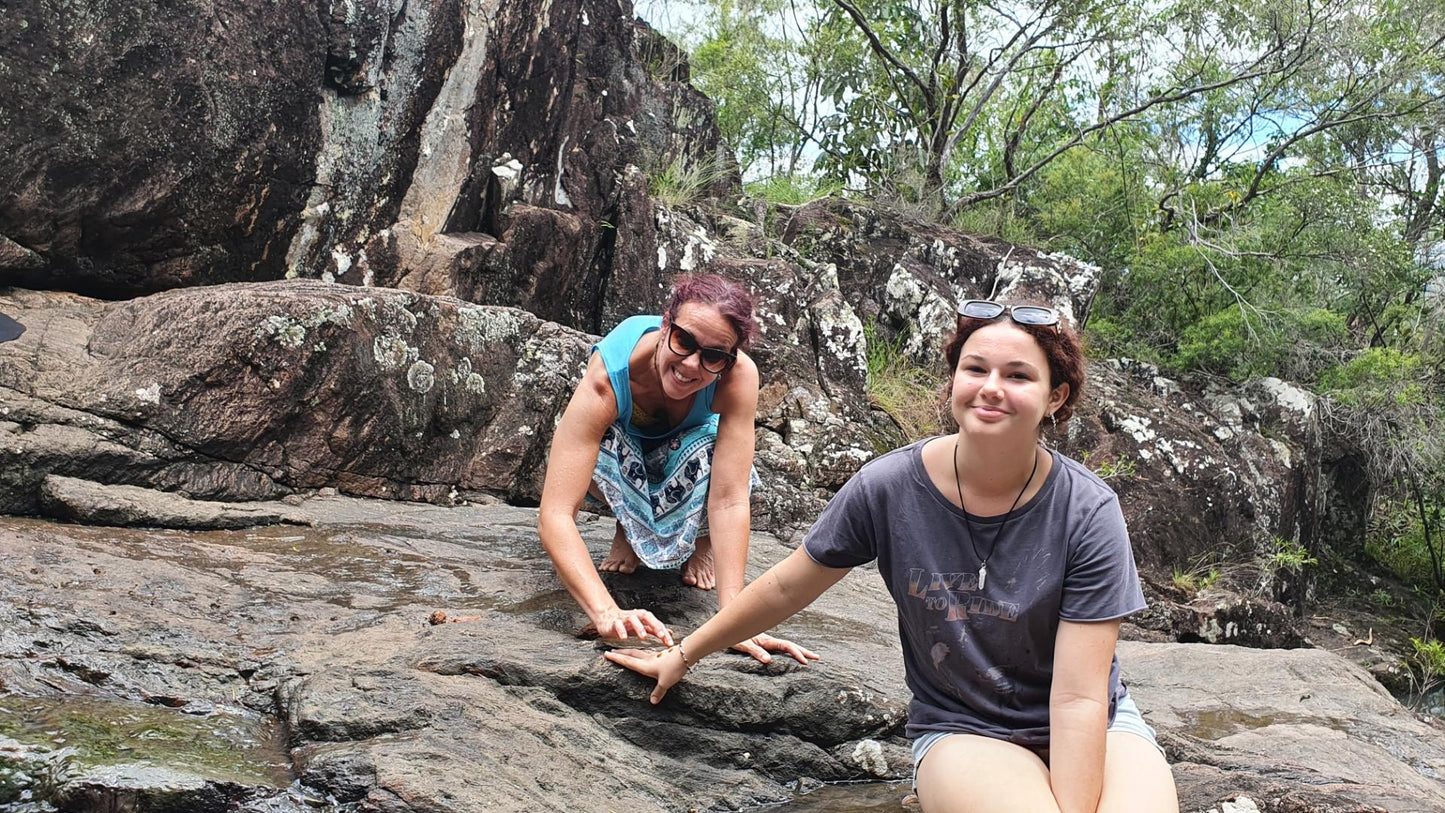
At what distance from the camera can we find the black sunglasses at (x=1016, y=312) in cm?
215

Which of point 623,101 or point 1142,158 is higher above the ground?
point 1142,158

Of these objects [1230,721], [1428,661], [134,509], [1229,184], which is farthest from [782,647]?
[1229,184]

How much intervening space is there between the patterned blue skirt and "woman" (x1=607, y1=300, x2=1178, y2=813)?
47.6 inches

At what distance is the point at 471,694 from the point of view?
250cm

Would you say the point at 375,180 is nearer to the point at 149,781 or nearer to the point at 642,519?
the point at 642,519

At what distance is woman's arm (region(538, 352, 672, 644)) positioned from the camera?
285 centimetres

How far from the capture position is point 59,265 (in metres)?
5.05

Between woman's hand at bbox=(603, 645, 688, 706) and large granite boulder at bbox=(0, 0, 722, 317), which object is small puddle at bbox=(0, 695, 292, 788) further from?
large granite boulder at bbox=(0, 0, 722, 317)

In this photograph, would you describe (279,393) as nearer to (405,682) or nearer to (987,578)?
(405,682)

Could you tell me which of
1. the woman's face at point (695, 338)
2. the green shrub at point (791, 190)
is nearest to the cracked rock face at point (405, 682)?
the woman's face at point (695, 338)

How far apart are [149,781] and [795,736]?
5.17 ft

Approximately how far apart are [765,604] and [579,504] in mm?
904

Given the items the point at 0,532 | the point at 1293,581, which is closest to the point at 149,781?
the point at 0,532

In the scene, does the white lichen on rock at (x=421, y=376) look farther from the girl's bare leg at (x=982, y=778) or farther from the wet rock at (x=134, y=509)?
the girl's bare leg at (x=982, y=778)
